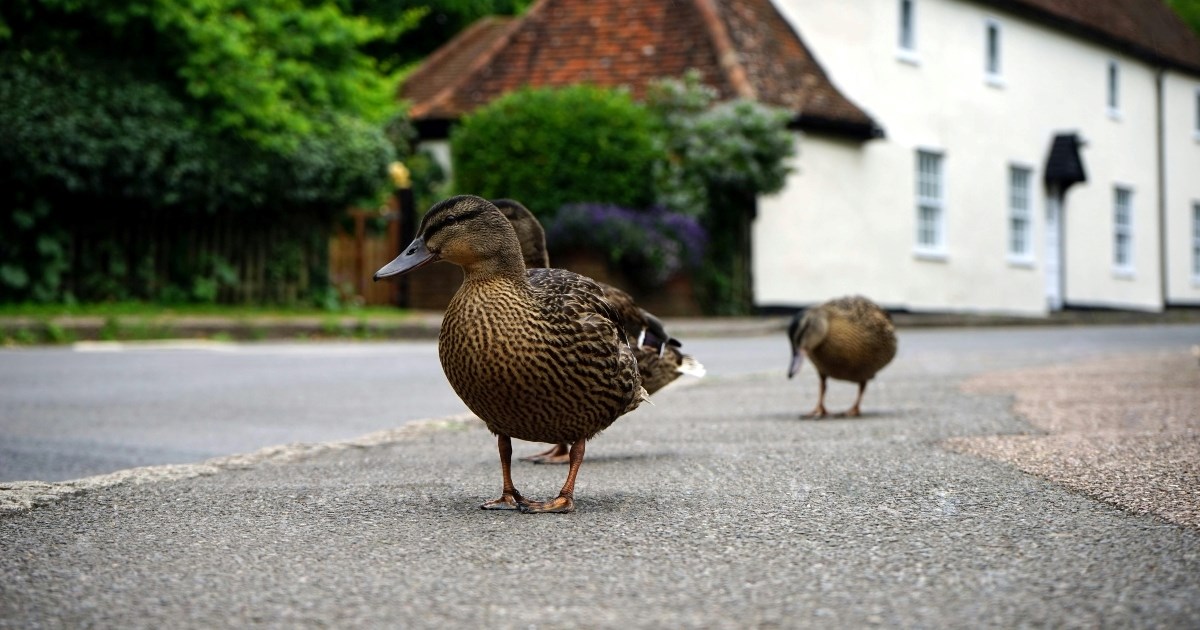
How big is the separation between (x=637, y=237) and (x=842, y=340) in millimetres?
12785

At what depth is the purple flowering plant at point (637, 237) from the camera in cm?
2058

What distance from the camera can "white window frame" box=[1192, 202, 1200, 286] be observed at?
124 feet

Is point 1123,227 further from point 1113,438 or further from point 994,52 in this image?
point 1113,438

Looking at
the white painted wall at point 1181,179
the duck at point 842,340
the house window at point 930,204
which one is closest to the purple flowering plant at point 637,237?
the house window at point 930,204

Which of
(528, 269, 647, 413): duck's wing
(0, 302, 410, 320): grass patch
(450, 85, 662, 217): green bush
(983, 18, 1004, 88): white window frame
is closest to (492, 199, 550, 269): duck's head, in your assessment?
(528, 269, 647, 413): duck's wing

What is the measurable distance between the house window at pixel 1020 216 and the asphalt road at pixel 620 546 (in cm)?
2482

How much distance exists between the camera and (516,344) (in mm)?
4320

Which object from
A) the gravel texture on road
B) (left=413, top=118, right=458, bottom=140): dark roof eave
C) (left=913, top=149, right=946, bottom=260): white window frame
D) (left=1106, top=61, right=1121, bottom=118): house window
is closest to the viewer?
the gravel texture on road

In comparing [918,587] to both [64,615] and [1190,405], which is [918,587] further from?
[1190,405]

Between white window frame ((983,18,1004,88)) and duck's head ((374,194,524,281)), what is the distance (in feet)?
87.8

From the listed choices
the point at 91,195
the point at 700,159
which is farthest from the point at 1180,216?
the point at 91,195

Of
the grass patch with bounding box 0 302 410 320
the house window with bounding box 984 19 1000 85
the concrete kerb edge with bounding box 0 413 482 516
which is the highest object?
the house window with bounding box 984 19 1000 85

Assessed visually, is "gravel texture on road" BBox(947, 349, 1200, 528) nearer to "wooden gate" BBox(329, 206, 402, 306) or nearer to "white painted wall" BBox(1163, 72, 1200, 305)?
"wooden gate" BBox(329, 206, 402, 306)

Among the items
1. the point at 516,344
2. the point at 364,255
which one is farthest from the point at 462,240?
the point at 364,255
